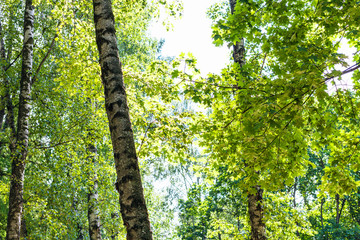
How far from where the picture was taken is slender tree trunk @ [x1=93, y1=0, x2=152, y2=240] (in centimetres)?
258

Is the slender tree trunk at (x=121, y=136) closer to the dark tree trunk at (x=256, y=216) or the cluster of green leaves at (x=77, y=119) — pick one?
the cluster of green leaves at (x=77, y=119)

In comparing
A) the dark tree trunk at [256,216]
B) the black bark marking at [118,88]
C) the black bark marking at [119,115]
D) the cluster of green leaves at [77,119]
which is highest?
the cluster of green leaves at [77,119]

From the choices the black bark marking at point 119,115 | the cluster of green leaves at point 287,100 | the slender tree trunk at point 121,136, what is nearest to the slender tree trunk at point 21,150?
the cluster of green leaves at point 287,100

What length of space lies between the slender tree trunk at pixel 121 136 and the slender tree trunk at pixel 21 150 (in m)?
4.05

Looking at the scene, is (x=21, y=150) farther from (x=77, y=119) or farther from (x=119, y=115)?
(x=119, y=115)

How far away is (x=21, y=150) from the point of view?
20.1ft

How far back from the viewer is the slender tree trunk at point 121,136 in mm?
2584

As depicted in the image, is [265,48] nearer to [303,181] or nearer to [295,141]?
[295,141]

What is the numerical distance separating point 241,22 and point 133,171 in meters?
2.32

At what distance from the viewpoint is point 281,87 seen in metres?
3.43

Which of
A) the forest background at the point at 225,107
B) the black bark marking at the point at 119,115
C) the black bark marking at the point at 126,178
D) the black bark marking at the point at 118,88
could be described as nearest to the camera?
the black bark marking at the point at 126,178

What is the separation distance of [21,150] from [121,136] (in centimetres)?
431

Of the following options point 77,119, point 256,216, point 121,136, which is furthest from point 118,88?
point 77,119

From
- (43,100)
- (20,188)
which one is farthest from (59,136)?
(20,188)
